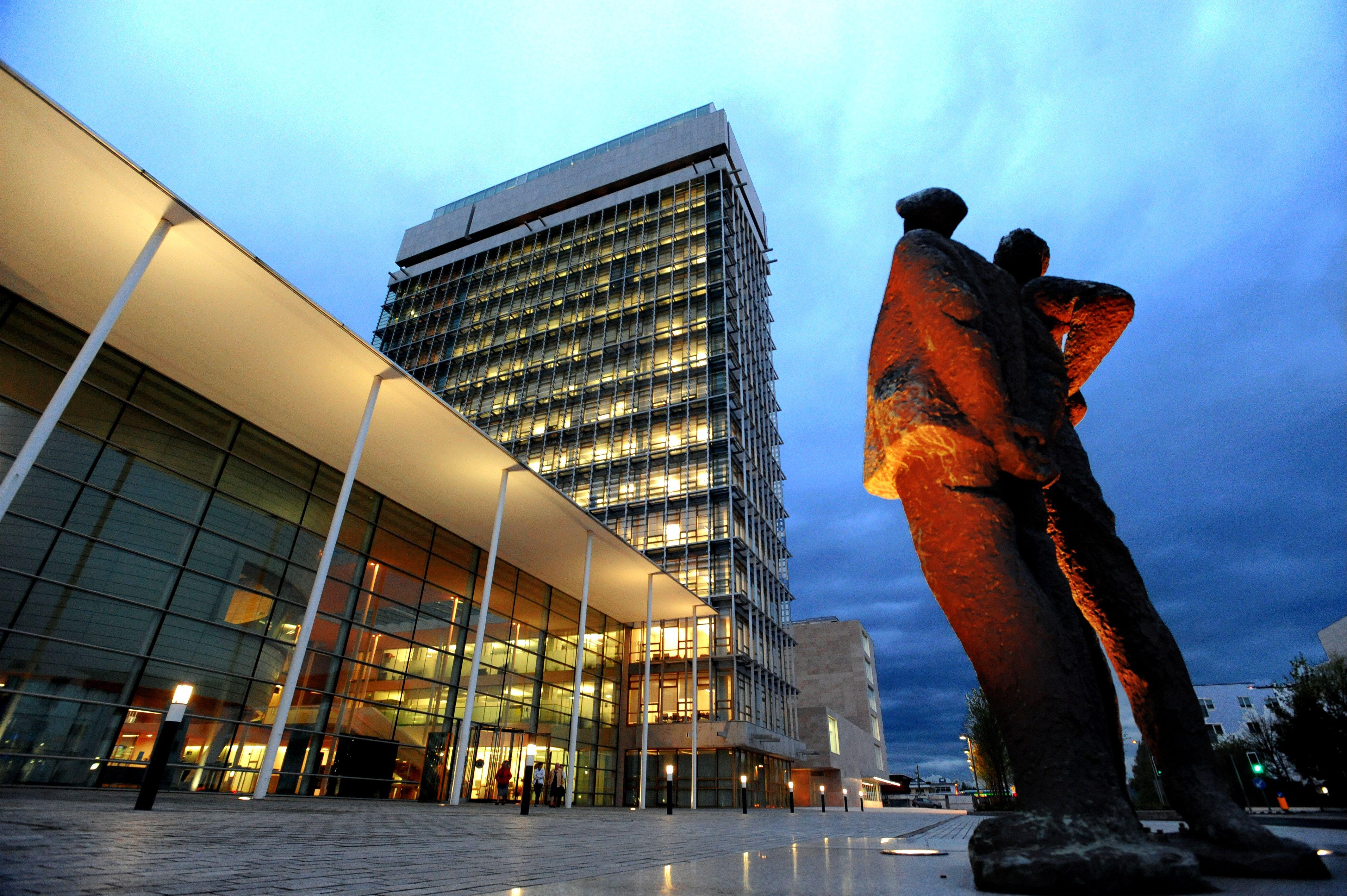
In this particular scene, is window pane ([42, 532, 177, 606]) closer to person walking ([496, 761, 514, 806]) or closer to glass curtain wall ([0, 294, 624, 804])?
glass curtain wall ([0, 294, 624, 804])

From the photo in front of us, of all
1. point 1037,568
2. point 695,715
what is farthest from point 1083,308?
point 695,715

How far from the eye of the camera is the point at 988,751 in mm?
34750

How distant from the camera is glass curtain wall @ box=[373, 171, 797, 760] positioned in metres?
36.2

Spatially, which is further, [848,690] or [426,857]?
[848,690]

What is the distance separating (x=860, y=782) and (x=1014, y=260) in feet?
192

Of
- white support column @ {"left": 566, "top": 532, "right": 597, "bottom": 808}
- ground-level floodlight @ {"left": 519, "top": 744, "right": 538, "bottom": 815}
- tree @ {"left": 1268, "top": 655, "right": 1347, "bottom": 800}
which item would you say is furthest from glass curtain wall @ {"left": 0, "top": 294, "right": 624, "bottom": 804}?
tree @ {"left": 1268, "top": 655, "right": 1347, "bottom": 800}

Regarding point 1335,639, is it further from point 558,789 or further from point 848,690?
point 558,789

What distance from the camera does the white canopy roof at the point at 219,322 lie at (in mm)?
10727

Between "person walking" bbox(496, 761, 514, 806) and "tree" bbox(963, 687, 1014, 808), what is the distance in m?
19.3

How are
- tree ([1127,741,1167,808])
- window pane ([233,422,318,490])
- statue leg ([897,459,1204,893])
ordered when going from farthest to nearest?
tree ([1127,741,1167,808]) < window pane ([233,422,318,490]) < statue leg ([897,459,1204,893])

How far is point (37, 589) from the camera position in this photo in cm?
1294

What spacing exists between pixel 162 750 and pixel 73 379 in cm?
619

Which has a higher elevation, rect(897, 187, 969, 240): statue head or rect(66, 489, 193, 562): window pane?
rect(66, 489, 193, 562): window pane

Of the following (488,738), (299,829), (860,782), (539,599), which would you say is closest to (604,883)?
(299,829)
